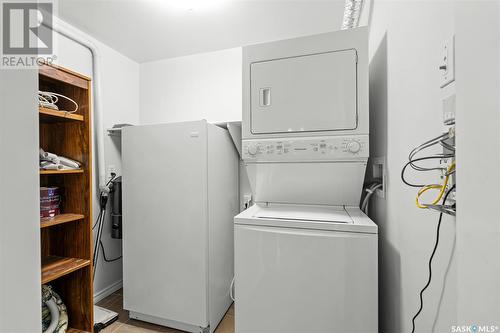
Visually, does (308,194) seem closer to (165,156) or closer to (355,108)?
(355,108)

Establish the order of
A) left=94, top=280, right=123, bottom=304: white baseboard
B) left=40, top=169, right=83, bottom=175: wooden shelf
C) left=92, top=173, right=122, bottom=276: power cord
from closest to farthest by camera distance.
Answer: left=40, top=169, right=83, bottom=175: wooden shelf
left=92, top=173, right=122, bottom=276: power cord
left=94, top=280, right=123, bottom=304: white baseboard

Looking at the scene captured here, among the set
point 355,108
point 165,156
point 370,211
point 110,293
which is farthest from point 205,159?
point 110,293

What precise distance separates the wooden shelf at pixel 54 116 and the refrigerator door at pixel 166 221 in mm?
423

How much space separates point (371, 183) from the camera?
5.06ft

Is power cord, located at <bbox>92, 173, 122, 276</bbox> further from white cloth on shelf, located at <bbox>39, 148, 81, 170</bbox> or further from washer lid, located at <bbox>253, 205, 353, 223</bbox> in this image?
washer lid, located at <bbox>253, 205, 353, 223</bbox>

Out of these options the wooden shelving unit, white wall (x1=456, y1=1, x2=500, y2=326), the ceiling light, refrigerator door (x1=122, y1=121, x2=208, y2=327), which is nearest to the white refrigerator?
refrigerator door (x1=122, y1=121, x2=208, y2=327)

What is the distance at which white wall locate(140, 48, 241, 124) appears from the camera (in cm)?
254

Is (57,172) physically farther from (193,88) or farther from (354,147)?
(354,147)

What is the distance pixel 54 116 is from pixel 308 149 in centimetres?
172

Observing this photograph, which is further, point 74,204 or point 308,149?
point 74,204

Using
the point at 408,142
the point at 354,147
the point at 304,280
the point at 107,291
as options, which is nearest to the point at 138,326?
the point at 107,291

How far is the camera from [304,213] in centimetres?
138

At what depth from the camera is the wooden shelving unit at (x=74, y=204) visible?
5.61ft

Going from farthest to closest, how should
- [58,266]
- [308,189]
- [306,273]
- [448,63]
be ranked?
1. [58,266]
2. [308,189]
3. [306,273]
4. [448,63]
